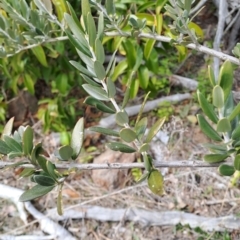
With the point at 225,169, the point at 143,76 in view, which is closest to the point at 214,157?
the point at 225,169

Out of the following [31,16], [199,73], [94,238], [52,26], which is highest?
[31,16]

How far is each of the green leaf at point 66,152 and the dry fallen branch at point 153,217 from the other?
1.13m

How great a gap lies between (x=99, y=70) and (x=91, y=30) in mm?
75

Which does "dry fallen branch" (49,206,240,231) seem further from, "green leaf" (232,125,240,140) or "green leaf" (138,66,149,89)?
"green leaf" (232,125,240,140)

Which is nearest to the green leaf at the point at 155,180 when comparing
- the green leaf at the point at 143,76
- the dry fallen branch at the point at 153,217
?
the dry fallen branch at the point at 153,217

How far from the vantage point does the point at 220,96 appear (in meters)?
0.62

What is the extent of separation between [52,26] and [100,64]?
653 mm

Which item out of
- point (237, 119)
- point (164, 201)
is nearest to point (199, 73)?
point (164, 201)

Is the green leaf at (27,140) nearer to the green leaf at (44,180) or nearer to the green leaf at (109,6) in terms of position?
the green leaf at (44,180)

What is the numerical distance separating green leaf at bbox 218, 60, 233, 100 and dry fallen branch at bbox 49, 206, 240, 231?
1.18 m

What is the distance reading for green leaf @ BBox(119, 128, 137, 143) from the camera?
692mm

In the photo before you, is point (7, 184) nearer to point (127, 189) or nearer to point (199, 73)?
point (127, 189)

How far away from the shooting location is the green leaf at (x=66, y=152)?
729 millimetres

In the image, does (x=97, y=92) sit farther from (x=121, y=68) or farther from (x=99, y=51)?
(x=121, y=68)
